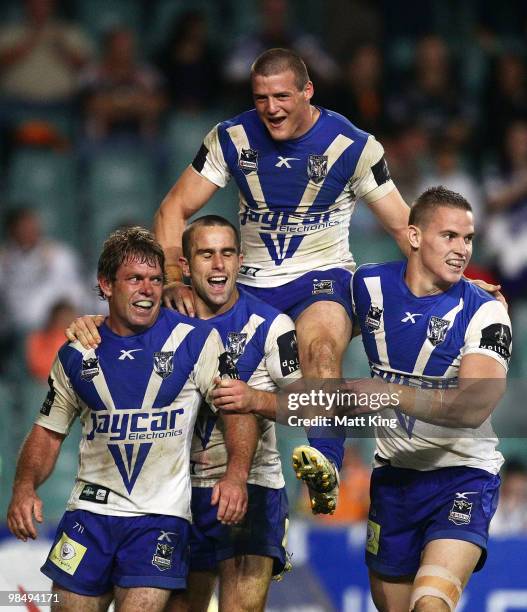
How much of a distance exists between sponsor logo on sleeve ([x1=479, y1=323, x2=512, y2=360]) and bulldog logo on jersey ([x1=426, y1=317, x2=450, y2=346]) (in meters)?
0.19

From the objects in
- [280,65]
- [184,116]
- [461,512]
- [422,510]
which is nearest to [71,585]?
[422,510]

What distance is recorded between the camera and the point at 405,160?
1196 centimetres

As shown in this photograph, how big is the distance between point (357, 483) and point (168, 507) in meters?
4.22

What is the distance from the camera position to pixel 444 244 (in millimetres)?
6074

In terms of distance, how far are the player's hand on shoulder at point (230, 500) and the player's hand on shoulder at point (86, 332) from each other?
887 mm

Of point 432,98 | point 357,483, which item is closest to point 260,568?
point 357,483

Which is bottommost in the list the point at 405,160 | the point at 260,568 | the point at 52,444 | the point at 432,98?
the point at 260,568

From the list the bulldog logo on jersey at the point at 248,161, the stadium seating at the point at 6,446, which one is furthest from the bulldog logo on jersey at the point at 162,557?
the stadium seating at the point at 6,446

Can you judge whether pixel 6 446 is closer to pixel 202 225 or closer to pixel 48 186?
pixel 48 186

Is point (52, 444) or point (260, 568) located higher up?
point (52, 444)

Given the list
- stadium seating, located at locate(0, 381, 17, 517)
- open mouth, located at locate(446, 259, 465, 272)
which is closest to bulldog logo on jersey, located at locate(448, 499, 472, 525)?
open mouth, located at locate(446, 259, 465, 272)

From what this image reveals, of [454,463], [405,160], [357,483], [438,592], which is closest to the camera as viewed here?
[438,592]

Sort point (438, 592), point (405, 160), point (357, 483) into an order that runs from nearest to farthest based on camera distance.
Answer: point (438, 592)
point (357, 483)
point (405, 160)

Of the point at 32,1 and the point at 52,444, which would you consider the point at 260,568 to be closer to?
the point at 52,444
